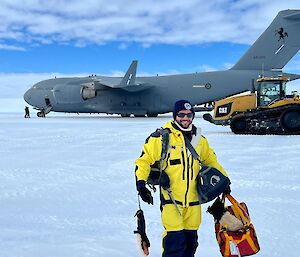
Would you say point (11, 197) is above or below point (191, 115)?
below

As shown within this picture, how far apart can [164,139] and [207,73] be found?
1156 inches

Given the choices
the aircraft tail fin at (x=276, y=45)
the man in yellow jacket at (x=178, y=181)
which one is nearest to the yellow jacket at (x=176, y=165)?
the man in yellow jacket at (x=178, y=181)

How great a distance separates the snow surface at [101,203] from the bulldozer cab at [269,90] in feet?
19.1

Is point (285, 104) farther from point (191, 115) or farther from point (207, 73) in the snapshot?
point (207, 73)

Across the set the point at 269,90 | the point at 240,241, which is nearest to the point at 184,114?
the point at 240,241

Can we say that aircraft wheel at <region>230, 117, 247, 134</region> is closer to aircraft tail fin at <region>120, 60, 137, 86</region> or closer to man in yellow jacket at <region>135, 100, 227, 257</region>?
man in yellow jacket at <region>135, 100, 227, 257</region>

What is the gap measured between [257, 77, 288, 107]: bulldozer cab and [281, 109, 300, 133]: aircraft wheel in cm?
119

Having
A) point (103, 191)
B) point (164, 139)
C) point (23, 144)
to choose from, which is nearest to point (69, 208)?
point (103, 191)

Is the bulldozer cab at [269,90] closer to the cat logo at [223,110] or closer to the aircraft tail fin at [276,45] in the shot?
the cat logo at [223,110]

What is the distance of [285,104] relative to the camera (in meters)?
16.2

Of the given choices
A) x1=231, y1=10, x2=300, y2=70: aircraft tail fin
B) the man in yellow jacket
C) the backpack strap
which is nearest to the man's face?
the man in yellow jacket

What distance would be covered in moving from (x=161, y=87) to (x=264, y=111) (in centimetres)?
1709

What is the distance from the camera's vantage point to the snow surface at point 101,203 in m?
4.39

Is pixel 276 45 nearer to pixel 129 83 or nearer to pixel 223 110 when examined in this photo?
pixel 129 83
